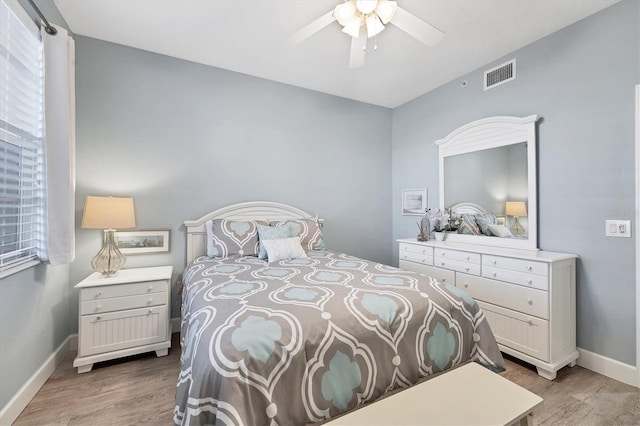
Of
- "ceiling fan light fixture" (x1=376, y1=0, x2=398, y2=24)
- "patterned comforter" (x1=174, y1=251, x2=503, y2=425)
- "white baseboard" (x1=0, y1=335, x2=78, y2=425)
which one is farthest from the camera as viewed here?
"ceiling fan light fixture" (x1=376, y1=0, x2=398, y2=24)

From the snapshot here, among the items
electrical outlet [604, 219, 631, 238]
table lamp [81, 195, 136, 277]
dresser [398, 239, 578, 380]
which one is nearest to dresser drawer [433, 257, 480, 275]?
dresser [398, 239, 578, 380]

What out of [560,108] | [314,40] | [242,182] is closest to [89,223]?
[242,182]

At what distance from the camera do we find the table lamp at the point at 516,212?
2.60 m

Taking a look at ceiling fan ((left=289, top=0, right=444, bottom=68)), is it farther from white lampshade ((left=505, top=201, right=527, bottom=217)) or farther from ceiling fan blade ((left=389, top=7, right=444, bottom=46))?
white lampshade ((left=505, top=201, right=527, bottom=217))

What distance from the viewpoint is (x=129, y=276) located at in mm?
2305

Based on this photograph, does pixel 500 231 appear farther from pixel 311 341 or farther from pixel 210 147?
pixel 210 147

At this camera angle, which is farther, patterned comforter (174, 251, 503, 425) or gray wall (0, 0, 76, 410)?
gray wall (0, 0, 76, 410)

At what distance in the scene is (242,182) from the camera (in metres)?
3.19

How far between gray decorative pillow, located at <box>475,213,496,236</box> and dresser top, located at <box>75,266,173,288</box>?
306cm

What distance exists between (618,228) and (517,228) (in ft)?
2.21

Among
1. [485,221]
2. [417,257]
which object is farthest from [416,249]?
[485,221]

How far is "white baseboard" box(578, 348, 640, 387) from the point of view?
1.97 m

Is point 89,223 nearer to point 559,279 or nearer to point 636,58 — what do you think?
point 559,279

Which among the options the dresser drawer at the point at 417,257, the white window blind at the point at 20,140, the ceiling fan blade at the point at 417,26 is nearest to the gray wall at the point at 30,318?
the white window blind at the point at 20,140
